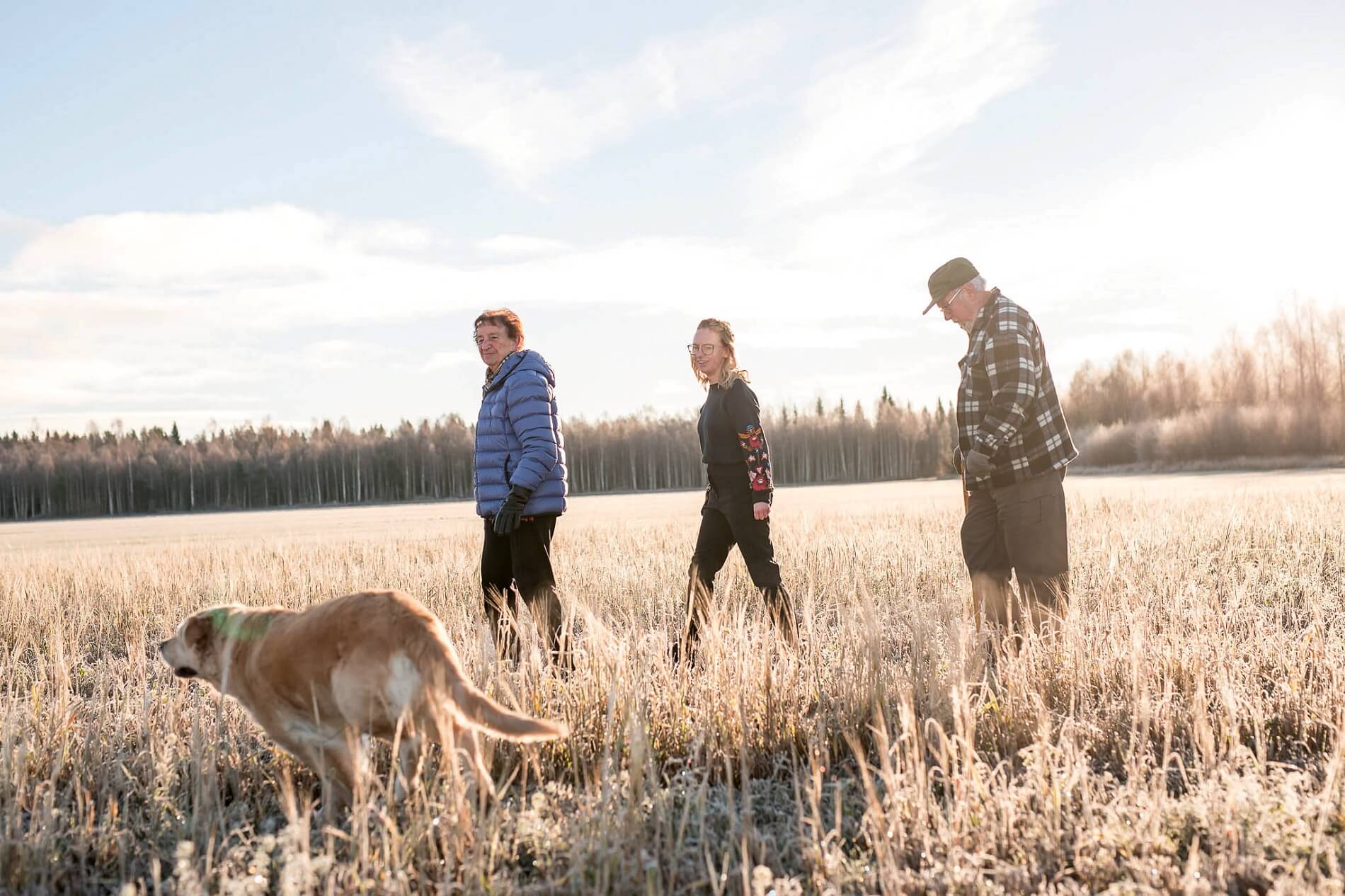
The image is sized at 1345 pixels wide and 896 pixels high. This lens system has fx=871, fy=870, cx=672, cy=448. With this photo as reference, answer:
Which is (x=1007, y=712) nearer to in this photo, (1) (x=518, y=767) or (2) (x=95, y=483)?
(1) (x=518, y=767)

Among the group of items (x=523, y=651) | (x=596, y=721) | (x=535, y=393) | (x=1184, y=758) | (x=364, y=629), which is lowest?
(x=1184, y=758)

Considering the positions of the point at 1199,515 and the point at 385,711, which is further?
the point at 1199,515

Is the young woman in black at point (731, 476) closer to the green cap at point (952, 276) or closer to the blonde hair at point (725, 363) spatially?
the blonde hair at point (725, 363)

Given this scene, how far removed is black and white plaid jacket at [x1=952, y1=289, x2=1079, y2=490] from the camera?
5043 mm

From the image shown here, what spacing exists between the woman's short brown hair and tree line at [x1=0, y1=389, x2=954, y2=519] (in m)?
78.0

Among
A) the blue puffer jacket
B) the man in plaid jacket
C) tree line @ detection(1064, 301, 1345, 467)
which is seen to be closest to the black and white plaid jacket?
the man in plaid jacket

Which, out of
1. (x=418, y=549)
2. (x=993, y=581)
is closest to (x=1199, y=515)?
(x=993, y=581)

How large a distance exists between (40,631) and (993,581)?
24.9 ft

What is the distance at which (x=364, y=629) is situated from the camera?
2.90 metres

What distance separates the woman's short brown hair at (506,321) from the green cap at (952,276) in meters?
2.61

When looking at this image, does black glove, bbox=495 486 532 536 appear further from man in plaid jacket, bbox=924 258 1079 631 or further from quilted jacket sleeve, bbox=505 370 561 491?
man in plaid jacket, bbox=924 258 1079 631

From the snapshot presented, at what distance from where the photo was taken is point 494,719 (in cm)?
271

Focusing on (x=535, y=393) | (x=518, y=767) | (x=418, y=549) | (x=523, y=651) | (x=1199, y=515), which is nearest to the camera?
(x=518, y=767)

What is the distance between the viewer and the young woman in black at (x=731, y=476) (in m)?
5.68
